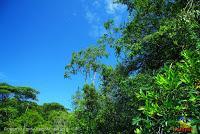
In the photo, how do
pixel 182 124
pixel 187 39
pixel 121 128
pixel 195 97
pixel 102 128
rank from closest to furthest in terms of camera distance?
pixel 195 97 → pixel 182 124 → pixel 187 39 → pixel 121 128 → pixel 102 128

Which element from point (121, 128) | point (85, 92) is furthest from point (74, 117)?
point (121, 128)

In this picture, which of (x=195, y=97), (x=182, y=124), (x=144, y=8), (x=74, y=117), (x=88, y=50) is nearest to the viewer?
(x=195, y=97)

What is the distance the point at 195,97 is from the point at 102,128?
1070cm

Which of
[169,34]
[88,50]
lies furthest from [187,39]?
[88,50]

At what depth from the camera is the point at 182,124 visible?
4.09 metres

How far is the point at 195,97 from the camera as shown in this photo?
3824 millimetres

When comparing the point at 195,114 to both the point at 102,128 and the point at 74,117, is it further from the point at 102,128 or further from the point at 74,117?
the point at 74,117

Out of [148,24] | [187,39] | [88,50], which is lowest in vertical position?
[187,39]

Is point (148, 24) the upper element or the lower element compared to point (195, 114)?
upper

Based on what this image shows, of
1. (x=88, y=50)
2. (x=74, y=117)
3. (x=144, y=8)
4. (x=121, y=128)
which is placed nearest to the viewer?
(x=144, y=8)

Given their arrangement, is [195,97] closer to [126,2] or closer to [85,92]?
[126,2]

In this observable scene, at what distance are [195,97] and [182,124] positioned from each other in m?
0.42

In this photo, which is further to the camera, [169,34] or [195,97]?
[169,34]

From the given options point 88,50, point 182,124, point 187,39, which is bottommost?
point 182,124
